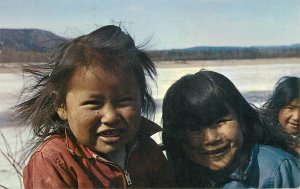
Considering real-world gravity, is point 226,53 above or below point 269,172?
above

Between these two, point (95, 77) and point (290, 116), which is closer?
point (95, 77)

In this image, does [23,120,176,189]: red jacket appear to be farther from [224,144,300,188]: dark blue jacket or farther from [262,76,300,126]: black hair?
[262,76,300,126]: black hair

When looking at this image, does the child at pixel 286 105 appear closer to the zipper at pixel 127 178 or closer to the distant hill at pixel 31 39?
the zipper at pixel 127 178

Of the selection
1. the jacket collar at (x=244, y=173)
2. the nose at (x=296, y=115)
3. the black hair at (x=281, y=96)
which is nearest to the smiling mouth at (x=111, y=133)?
the jacket collar at (x=244, y=173)

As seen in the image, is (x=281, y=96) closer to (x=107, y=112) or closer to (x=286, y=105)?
(x=286, y=105)

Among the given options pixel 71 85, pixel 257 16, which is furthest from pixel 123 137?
pixel 257 16

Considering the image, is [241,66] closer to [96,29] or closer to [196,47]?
[196,47]

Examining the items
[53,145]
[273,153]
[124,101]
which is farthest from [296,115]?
[53,145]

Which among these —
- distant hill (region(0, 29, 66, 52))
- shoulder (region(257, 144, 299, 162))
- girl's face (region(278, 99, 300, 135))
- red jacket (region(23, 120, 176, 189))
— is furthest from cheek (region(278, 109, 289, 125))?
distant hill (region(0, 29, 66, 52))
